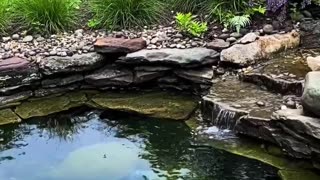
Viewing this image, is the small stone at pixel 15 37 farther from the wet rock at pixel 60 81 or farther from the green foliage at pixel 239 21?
the green foliage at pixel 239 21

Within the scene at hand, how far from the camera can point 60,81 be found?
20.9ft

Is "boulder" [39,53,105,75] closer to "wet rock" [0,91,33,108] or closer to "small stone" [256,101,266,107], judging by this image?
"wet rock" [0,91,33,108]

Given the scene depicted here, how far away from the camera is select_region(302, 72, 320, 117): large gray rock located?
14.8 feet

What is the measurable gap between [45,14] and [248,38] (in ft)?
8.19

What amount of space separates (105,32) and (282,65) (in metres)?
2.22

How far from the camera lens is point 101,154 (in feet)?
16.9

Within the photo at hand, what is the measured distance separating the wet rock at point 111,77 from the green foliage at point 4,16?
1.37m

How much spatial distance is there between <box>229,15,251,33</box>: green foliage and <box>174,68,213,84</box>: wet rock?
0.76m

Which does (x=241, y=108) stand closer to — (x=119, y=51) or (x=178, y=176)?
(x=178, y=176)

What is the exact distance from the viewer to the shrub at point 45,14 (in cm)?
687

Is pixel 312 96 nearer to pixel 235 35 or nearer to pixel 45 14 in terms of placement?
pixel 235 35

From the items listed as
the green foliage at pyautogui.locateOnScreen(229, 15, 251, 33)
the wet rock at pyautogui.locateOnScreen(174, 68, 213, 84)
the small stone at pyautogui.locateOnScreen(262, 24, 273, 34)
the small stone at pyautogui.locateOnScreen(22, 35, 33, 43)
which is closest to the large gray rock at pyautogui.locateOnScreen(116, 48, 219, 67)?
the wet rock at pyautogui.locateOnScreen(174, 68, 213, 84)

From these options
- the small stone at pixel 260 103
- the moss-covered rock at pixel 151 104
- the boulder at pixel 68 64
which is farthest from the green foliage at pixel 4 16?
the small stone at pixel 260 103

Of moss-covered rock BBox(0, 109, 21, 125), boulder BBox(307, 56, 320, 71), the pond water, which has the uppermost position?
boulder BBox(307, 56, 320, 71)
